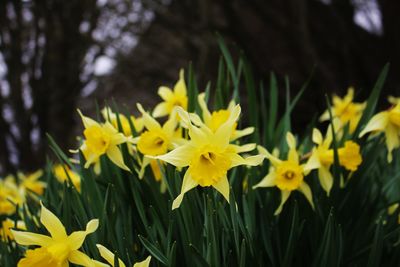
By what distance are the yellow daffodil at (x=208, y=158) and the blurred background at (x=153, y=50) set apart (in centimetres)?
232

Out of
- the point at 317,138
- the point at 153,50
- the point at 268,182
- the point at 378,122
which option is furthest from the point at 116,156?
the point at 153,50

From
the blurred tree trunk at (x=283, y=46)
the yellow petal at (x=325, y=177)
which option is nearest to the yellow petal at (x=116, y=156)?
the yellow petal at (x=325, y=177)

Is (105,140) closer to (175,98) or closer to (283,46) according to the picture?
(175,98)

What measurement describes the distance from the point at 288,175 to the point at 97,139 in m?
0.44

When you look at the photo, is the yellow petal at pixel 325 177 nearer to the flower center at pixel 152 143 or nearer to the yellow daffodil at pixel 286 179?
the yellow daffodil at pixel 286 179

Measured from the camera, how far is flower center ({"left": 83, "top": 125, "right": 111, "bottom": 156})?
3.43 ft

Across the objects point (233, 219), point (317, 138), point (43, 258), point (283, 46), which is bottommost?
point (43, 258)

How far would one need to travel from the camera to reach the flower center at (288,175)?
1041 mm

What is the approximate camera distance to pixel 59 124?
11.6 ft

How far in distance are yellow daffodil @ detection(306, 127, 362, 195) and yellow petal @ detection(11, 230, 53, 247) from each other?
57cm

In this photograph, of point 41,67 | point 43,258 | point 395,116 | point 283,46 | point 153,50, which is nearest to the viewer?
point 43,258

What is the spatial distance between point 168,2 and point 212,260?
3455 millimetres

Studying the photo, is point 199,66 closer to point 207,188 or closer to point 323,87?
point 323,87

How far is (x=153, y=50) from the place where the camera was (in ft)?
15.3
